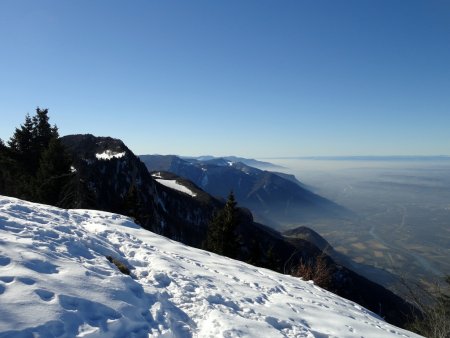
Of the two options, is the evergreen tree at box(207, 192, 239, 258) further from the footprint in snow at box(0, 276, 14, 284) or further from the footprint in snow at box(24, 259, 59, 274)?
the footprint in snow at box(0, 276, 14, 284)

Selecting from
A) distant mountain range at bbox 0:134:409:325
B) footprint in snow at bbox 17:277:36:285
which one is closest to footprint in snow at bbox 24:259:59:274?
footprint in snow at bbox 17:277:36:285

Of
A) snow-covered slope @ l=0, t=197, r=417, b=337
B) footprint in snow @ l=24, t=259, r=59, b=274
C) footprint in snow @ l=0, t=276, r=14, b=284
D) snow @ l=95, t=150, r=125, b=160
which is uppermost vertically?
snow @ l=95, t=150, r=125, b=160

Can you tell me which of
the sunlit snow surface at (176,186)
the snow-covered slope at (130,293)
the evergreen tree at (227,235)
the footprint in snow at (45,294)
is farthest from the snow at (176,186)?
the footprint in snow at (45,294)

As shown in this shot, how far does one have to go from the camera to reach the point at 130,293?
7.69 metres

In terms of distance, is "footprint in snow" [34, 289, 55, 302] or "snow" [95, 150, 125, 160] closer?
"footprint in snow" [34, 289, 55, 302]

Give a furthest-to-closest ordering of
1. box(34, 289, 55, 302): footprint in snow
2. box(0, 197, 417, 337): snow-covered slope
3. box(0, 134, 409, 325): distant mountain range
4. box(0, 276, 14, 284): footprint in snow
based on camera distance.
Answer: box(0, 134, 409, 325): distant mountain range
box(0, 276, 14, 284): footprint in snow
box(34, 289, 55, 302): footprint in snow
box(0, 197, 417, 337): snow-covered slope

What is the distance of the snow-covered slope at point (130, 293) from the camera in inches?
236

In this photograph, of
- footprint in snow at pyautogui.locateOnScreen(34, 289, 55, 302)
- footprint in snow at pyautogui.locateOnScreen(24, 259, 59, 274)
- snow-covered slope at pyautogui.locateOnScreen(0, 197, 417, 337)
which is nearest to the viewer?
snow-covered slope at pyautogui.locateOnScreen(0, 197, 417, 337)

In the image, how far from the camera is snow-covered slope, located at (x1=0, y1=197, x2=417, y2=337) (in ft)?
19.7

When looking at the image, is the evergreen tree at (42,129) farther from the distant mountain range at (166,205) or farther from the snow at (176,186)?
the snow at (176,186)

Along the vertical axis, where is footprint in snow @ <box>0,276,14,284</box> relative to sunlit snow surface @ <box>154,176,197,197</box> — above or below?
above

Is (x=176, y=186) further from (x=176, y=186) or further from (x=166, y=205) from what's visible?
(x=166, y=205)

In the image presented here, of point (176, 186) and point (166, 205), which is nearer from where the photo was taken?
point (166, 205)

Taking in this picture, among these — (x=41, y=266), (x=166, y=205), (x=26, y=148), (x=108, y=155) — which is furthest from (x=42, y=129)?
(x=166, y=205)
